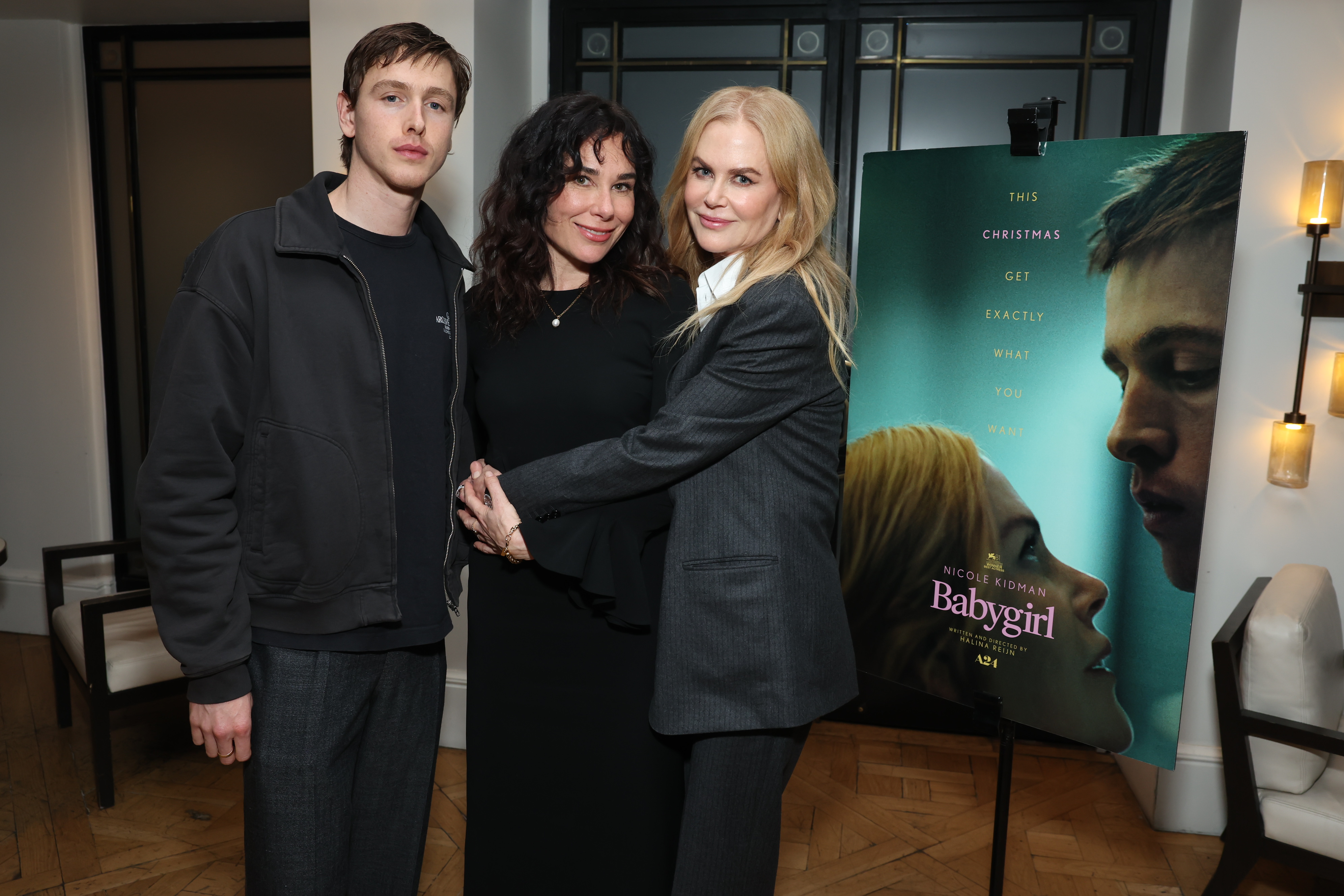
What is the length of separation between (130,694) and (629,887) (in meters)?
2.04

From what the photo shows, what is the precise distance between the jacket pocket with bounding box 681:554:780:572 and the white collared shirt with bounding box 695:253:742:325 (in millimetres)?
425

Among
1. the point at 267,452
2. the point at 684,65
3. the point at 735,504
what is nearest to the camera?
the point at 267,452

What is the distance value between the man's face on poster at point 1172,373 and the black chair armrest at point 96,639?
2.88m

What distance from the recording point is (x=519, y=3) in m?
3.39

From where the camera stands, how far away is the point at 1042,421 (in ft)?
6.79

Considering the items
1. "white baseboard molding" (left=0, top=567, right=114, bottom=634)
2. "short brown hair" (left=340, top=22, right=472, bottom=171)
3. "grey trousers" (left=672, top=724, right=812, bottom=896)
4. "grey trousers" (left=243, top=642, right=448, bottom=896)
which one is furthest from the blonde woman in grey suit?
"white baseboard molding" (left=0, top=567, right=114, bottom=634)

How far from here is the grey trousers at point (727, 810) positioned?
166cm

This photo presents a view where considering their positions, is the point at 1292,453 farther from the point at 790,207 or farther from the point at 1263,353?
the point at 790,207

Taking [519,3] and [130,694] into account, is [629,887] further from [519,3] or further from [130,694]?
[519,3]

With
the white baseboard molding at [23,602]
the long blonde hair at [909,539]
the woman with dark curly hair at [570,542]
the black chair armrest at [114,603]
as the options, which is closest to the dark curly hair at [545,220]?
the woman with dark curly hair at [570,542]

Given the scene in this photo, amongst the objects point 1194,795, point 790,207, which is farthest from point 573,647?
point 1194,795

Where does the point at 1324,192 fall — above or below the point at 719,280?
above

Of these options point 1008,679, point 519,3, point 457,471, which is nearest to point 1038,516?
point 1008,679

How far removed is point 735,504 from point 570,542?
306mm
